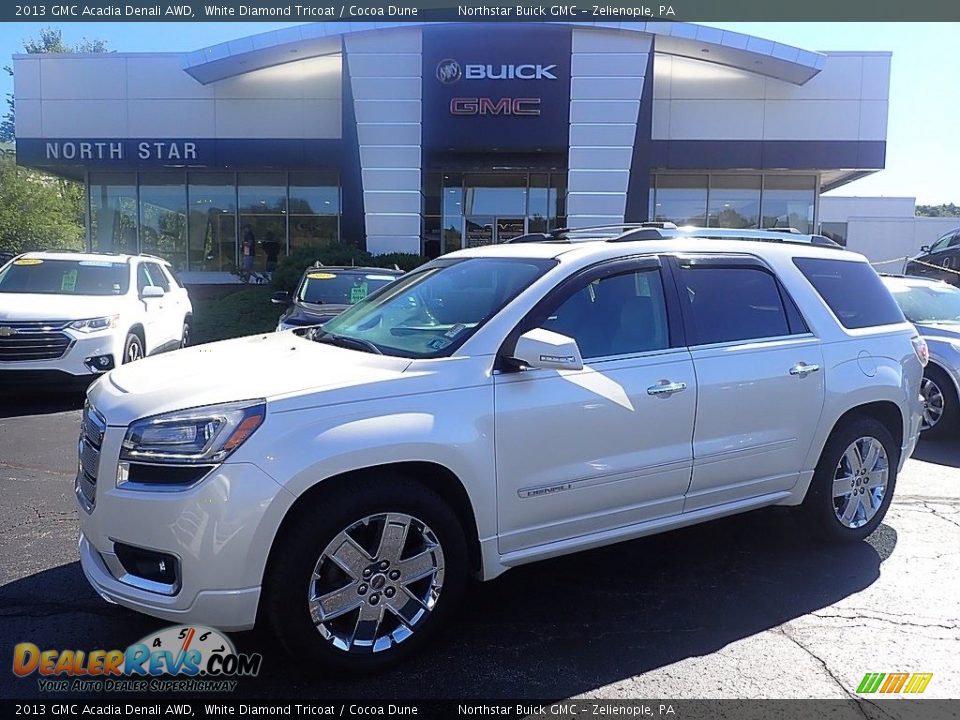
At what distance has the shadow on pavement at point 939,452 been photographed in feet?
23.3

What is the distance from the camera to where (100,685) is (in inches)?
123

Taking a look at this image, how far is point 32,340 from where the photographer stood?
27.6ft

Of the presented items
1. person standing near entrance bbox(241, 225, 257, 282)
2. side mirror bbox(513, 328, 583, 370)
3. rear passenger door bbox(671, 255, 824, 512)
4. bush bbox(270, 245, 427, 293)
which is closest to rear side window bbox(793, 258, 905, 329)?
rear passenger door bbox(671, 255, 824, 512)

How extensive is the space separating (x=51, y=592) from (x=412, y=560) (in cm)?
207

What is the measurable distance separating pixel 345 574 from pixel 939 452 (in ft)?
22.0

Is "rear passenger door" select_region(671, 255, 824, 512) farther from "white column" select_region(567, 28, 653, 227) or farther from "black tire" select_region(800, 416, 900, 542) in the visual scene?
"white column" select_region(567, 28, 653, 227)

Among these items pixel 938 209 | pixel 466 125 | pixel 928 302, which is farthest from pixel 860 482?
pixel 938 209

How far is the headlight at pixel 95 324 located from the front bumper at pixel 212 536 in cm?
656

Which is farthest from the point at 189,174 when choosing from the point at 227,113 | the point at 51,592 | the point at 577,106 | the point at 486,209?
the point at 51,592

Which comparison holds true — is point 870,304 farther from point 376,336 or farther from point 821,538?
point 376,336

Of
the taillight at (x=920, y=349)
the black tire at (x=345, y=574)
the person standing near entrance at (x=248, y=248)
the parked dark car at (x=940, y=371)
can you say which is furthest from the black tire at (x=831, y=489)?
the person standing near entrance at (x=248, y=248)

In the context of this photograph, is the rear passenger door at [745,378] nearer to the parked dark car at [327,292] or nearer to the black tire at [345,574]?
the black tire at [345,574]

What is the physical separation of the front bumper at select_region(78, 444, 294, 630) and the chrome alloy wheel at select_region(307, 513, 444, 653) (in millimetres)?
264

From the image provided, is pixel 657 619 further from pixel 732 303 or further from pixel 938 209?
pixel 938 209
